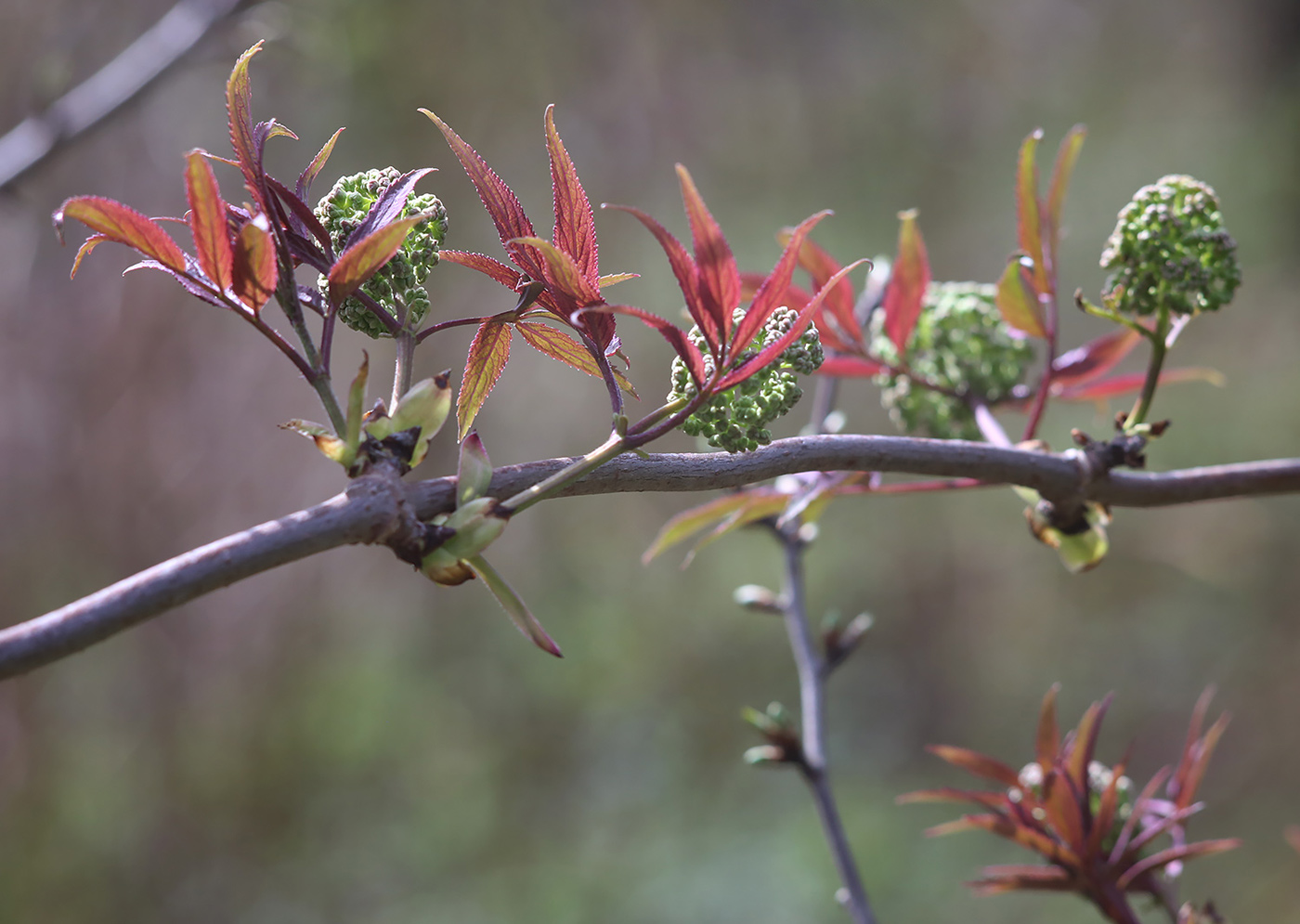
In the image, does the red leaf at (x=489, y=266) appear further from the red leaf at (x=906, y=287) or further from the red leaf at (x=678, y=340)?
the red leaf at (x=906, y=287)

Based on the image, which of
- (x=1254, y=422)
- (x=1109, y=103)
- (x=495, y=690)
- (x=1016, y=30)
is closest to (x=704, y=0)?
(x=1016, y=30)

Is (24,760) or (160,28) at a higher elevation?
(160,28)

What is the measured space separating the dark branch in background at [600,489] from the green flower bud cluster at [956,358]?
0.18 m

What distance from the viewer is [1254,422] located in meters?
2.66

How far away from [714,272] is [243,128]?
16 cm

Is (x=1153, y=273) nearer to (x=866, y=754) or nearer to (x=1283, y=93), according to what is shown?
(x=866, y=754)

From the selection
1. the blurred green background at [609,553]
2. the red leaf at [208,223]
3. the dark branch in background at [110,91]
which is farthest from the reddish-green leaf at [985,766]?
the blurred green background at [609,553]

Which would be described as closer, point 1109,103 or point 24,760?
point 24,760

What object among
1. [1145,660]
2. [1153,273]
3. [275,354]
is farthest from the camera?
[1145,660]

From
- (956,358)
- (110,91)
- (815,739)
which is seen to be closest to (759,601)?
(815,739)

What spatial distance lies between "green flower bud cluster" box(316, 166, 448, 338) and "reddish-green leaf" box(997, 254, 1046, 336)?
33cm

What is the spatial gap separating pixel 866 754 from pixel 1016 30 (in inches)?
111

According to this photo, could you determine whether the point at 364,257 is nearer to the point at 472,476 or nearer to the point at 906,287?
the point at 472,476

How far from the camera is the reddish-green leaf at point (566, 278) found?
0.28 metres
